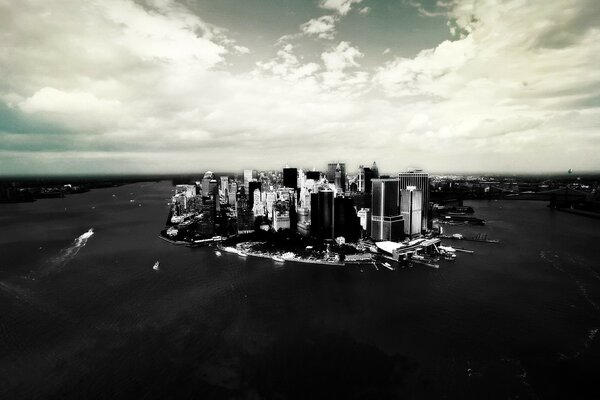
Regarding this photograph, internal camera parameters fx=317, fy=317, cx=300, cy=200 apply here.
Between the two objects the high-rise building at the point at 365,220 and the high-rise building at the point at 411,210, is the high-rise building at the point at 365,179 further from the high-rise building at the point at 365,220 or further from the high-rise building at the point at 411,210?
the high-rise building at the point at 411,210

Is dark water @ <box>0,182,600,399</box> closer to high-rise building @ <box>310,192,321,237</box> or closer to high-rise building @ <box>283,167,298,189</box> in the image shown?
high-rise building @ <box>310,192,321,237</box>

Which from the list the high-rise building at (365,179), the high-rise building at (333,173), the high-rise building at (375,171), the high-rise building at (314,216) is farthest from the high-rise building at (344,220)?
the high-rise building at (375,171)

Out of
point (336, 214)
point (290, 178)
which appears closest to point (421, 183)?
point (336, 214)

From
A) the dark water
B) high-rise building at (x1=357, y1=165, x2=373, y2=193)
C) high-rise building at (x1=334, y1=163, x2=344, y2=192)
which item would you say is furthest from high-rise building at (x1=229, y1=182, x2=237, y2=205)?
the dark water

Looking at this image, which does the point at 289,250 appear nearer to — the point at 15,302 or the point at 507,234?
the point at 15,302

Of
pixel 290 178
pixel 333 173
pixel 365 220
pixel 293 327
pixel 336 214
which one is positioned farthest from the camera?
pixel 333 173

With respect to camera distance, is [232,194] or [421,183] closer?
[421,183]

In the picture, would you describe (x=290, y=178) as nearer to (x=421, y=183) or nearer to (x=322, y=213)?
(x=322, y=213)
